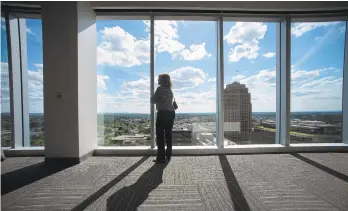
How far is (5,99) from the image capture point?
3.46m

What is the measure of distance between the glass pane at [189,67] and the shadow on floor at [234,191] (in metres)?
Answer: 1.01

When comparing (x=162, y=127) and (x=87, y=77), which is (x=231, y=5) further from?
(x=87, y=77)

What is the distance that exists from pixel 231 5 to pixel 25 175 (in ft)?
12.6

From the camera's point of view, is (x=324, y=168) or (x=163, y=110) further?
(x=163, y=110)

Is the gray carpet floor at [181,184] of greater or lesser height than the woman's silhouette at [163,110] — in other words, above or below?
below

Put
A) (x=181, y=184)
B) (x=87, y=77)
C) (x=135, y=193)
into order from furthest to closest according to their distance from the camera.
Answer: (x=87, y=77) < (x=181, y=184) < (x=135, y=193)

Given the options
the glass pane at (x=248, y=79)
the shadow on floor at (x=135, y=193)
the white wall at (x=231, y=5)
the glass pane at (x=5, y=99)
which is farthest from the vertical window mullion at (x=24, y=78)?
the glass pane at (x=248, y=79)

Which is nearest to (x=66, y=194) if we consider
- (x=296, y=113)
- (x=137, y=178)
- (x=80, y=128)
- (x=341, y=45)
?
(x=137, y=178)

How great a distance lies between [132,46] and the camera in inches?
140

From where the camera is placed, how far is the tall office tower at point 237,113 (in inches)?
143

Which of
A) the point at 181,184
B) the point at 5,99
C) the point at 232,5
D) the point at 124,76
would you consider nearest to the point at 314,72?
the point at 232,5

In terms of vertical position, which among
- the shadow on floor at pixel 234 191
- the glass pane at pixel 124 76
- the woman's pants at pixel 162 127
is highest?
the glass pane at pixel 124 76

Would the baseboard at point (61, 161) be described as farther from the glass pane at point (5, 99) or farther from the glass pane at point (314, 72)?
the glass pane at point (314, 72)

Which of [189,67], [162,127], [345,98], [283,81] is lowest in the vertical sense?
[162,127]
